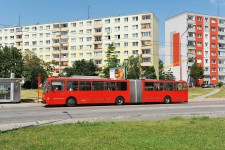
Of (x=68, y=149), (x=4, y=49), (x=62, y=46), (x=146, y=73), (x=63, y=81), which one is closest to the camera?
(x=68, y=149)

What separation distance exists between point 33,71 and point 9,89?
4413 centimetres

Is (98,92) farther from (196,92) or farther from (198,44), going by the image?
(198,44)

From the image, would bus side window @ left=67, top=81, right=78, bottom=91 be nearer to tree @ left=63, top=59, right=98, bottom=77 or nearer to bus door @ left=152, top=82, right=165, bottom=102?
bus door @ left=152, top=82, right=165, bottom=102

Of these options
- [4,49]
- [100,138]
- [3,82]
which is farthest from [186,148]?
[4,49]

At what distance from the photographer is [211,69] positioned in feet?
348

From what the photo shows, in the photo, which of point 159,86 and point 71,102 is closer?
point 71,102

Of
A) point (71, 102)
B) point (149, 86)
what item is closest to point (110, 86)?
point (71, 102)

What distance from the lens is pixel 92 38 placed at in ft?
336

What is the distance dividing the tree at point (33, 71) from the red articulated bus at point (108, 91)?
45600mm

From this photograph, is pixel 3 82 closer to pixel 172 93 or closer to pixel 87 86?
pixel 87 86

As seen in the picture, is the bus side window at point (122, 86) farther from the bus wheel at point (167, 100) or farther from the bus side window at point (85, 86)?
the bus wheel at point (167, 100)

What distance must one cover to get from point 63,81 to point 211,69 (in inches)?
3343

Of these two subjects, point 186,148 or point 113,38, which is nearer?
point 186,148

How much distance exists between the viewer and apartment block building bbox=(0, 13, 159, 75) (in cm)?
9662
